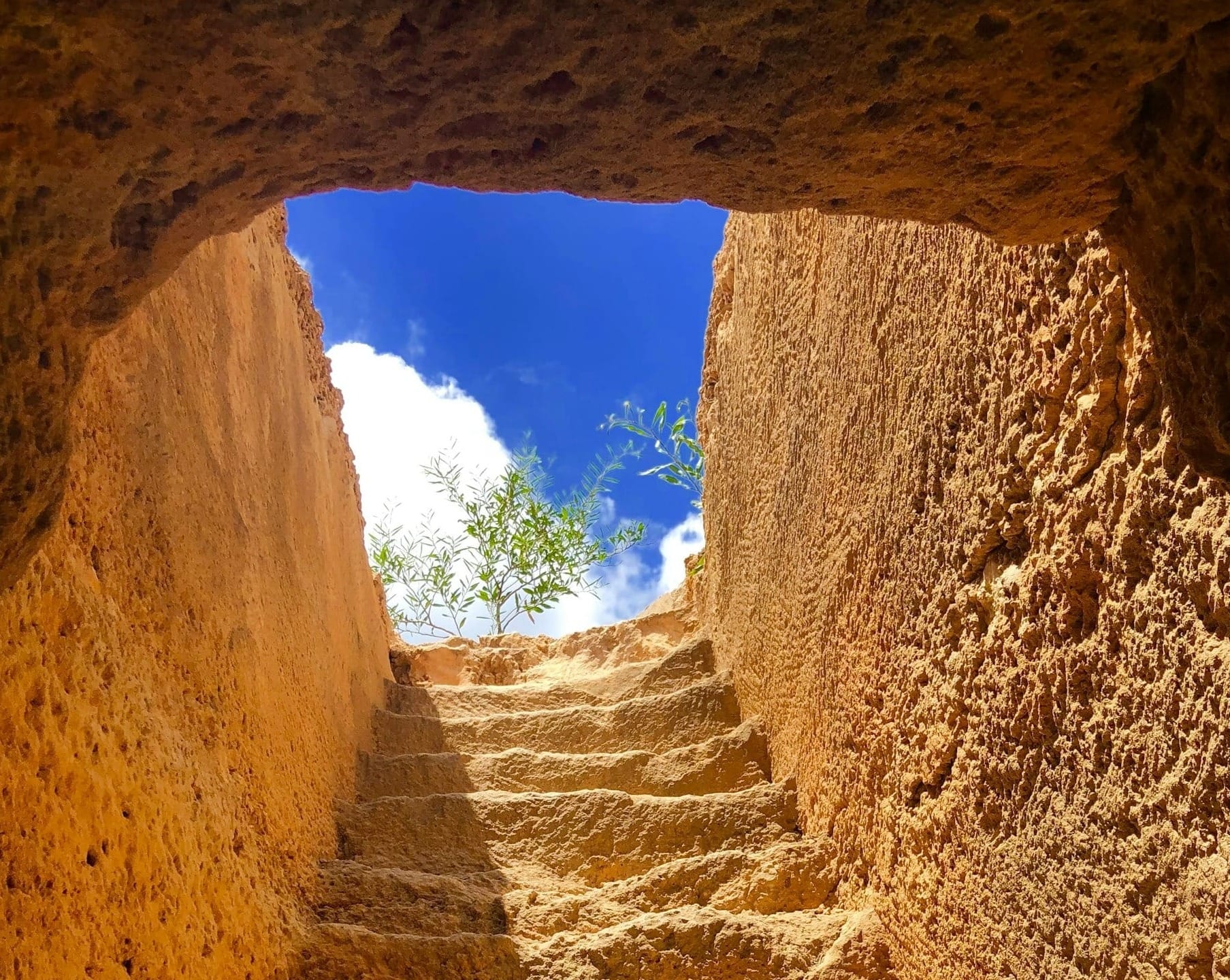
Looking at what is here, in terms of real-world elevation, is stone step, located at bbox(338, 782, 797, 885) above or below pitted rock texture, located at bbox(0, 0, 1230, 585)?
below

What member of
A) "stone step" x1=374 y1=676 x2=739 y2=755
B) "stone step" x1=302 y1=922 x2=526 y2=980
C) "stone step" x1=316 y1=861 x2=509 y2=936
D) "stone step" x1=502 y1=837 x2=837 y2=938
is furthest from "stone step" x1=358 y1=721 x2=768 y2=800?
"stone step" x1=302 y1=922 x2=526 y2=980

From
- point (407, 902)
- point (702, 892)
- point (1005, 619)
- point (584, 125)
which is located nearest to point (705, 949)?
point (702, 892)

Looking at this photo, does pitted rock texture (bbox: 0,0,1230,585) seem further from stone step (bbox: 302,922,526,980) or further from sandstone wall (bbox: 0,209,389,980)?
stone step (bbox: 302,922,526,980)

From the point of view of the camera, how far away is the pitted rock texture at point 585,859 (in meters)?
2.10

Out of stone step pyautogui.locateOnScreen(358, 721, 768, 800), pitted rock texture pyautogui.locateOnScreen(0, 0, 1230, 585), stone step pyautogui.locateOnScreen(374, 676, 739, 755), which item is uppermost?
pitted rock texture pyautogui.locateOnScreen(0, 0, 1230, 585)

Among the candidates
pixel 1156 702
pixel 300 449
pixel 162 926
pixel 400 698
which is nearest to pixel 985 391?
pixel 1156 702

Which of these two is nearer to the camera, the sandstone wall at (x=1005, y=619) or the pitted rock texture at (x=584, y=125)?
the pitted rock texture at (x=584, y=125)

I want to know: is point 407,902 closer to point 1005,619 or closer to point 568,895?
point 568,895

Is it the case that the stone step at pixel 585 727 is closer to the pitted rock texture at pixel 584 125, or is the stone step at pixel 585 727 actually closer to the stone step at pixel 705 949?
the stone step at pixel 705 949

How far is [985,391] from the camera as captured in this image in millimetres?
1666

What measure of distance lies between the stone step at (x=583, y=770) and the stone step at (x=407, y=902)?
2.32 feet

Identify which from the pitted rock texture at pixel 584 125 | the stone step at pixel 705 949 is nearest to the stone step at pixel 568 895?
the stone step at pixel 705 949

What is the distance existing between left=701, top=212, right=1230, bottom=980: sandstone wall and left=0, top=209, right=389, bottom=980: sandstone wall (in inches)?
54.9

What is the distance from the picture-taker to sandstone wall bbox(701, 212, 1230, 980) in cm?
114
